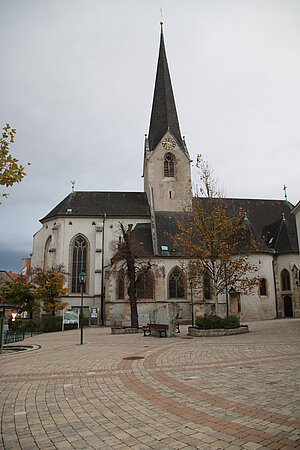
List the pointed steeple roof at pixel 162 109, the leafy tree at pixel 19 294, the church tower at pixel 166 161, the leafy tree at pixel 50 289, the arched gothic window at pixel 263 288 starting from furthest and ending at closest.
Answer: the pointed steeple roof at pixel 162 109 → the church tower at pixel 166 161 → the arched gothic window at pixel 263 288 → the leafy tree at pixel 19 294 → the leafy tree at pixel 50 289

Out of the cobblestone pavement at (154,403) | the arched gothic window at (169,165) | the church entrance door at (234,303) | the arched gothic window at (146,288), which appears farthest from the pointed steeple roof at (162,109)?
the cobblestone pavement at (154,403)

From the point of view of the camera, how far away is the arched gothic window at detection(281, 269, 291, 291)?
121 ft

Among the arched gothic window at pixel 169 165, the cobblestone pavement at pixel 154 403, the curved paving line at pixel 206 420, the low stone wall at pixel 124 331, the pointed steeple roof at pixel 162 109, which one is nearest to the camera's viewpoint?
the curved paving line at pixel 206 420

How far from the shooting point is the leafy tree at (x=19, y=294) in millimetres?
33062

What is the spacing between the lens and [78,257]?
39906mm

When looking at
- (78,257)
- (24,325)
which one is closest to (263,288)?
(78,257)

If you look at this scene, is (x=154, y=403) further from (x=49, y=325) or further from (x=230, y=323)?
(x=49, y=325)

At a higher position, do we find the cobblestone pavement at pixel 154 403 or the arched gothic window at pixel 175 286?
the arched gothic window at pixel 175 286

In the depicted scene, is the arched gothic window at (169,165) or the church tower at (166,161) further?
the arched gothic window at (169,165)

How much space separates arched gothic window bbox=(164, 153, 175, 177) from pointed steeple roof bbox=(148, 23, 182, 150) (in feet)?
6.66

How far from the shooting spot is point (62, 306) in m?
31.9

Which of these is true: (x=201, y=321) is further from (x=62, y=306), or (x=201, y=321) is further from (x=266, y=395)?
(x=62, y=306)

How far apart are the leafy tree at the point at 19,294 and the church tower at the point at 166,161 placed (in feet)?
52.7

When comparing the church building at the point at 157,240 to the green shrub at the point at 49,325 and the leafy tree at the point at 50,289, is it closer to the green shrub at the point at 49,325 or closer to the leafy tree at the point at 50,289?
the leafy tree at the point at 50,289
